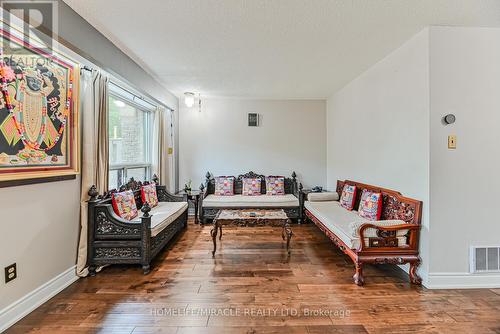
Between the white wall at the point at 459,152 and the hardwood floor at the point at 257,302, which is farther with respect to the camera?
the white wall at the point at 459,152

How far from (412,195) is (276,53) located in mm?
2189

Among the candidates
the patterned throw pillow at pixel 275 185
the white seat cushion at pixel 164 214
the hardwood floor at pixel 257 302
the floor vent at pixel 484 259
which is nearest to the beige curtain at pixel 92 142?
the hardwood floor at pixel 257 302

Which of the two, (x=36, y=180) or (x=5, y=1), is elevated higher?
(x=5, y=1)

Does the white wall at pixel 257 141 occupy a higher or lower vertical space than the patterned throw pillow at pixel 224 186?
higher

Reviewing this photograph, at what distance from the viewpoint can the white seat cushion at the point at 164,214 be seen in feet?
9.36

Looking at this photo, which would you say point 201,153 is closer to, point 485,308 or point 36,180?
point 36,180

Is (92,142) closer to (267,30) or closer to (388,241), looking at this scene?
(267,30)

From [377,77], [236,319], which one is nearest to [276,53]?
[377,77]

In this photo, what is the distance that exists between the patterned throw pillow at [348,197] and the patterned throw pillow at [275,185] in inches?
55.4

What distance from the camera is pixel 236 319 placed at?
1860 millimetres

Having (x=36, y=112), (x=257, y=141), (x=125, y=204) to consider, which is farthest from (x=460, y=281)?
(x=36, y=112)

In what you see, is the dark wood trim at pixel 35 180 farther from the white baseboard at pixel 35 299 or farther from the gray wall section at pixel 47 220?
the white baseboard at pixel 35 299

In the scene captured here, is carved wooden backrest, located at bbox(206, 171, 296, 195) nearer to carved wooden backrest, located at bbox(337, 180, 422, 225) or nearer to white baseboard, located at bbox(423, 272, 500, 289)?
carved wooden backrest, located at bbox(337, 180, 422, 225)

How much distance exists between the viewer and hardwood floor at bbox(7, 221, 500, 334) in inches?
70.4
